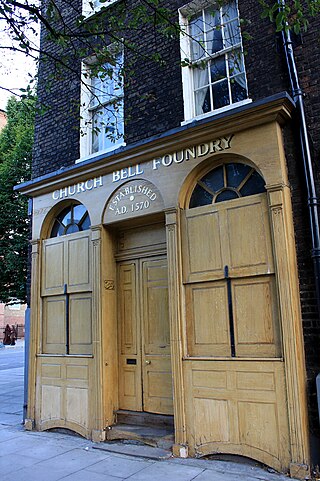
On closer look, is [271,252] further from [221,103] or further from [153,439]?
[153,439]

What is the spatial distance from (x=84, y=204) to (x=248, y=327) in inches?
146

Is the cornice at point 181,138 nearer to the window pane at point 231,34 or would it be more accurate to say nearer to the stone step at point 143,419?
the window pane at point 231,34

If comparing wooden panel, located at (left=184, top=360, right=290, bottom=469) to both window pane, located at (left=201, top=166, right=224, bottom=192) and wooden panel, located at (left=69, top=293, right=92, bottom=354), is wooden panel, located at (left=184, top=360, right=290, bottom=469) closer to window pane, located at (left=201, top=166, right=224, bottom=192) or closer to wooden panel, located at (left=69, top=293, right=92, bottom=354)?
wooden panel, located at (left=69, top=293, right=92, bottom=354)

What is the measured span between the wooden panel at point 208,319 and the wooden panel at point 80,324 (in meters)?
2.00

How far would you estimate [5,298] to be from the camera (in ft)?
44.6

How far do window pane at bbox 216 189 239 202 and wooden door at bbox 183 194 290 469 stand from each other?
184 millimetres

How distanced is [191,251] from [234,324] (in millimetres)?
1219

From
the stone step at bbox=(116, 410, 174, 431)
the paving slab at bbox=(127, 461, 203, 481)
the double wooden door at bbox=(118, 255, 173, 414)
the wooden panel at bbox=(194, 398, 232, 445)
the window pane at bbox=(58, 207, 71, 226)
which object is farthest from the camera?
the window pane at bbox=(58, 207, 71, 226)

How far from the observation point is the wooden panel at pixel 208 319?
559 cm

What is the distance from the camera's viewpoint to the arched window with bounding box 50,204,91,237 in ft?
25.2

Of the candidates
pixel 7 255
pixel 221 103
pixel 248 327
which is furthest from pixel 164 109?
pixel 7 255

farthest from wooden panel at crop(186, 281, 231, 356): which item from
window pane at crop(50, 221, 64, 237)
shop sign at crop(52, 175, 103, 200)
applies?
window pane at crop(50, 221, 64, 237)

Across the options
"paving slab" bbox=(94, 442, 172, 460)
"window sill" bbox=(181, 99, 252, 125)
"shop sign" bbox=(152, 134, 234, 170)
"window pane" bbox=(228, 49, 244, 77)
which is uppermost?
"window pane" bbox=(228, 49, 244, 77)

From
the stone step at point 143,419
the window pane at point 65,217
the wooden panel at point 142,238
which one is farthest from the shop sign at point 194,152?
the stone step at point 143,419
